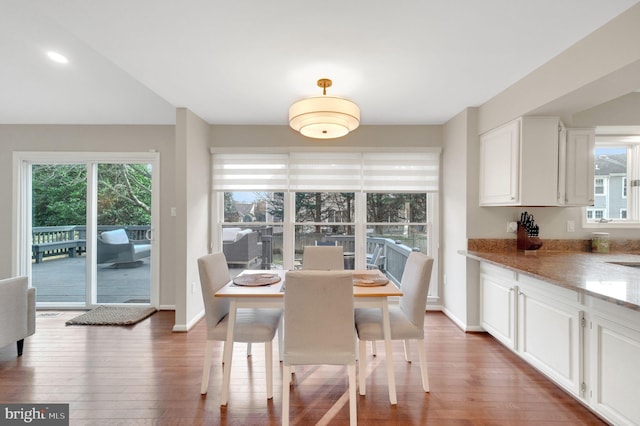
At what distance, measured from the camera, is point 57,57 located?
107 inches

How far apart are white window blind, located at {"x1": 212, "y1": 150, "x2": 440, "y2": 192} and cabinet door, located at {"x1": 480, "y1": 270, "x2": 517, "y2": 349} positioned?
4.71 feet

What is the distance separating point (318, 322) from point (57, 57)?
3301 millimetres

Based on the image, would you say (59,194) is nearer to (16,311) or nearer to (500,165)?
(16,311)

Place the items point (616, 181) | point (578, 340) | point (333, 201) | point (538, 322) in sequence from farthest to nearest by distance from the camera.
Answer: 1. point (333, 201)
2. point (616, 181)
3. point (538, 322)
4. point (578, 340)

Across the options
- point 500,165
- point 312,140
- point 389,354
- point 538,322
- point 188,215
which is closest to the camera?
point 389,354

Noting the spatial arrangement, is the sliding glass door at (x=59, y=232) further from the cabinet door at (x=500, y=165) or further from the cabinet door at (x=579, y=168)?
the cabinet door at (x=579, y=168)

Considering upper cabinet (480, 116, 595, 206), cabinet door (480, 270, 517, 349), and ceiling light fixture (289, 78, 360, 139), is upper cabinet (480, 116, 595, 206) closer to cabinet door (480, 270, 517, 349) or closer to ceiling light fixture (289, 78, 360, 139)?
cabinet door (480, 270, 517, 349)

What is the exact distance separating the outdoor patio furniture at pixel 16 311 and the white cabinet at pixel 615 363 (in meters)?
4.44

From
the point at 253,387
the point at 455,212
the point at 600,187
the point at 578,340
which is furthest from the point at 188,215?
the point at 600,187

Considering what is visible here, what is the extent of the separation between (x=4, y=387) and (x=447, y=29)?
4.04 metres

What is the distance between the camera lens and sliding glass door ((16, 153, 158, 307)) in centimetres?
396

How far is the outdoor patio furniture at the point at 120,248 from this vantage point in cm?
399

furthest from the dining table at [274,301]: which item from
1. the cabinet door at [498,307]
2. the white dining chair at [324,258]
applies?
the cabinet door at [498,307]

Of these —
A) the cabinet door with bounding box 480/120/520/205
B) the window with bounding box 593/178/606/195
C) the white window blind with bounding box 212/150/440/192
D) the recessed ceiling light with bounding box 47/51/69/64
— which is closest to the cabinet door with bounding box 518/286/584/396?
the cabinet door with bounding box 480/120/520/205
